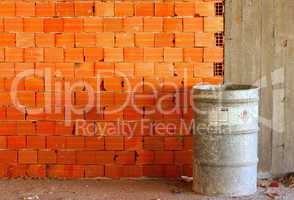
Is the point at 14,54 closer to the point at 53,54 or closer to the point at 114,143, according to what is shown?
the point at 53,54

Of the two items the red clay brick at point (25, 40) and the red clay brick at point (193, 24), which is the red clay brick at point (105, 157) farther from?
the red clay brick at point (193, 24)

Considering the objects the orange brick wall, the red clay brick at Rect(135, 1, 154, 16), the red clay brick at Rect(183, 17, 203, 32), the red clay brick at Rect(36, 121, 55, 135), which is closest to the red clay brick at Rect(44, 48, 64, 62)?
the orange brick wall

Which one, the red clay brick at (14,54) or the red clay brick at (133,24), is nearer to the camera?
the red clay brick at (133,24)

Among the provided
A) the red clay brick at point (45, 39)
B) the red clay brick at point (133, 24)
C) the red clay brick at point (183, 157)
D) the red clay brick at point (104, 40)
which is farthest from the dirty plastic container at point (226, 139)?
the red clay brick at point (45, 39)

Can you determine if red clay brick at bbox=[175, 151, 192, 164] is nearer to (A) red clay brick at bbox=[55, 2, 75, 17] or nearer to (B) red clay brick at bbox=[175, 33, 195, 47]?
(B) red clay brick at bbox=[175, 33, 195, 47]

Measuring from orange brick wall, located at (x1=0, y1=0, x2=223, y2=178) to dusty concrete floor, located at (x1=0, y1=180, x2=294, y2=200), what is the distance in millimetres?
174

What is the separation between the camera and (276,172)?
657 centimetres

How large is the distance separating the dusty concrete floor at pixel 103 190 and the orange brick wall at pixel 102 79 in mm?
174

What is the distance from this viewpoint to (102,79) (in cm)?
652

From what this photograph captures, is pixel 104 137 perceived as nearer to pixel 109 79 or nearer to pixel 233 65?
pixel 109 79

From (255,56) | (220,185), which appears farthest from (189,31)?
(220,185)

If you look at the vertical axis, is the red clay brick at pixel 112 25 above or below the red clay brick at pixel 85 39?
above

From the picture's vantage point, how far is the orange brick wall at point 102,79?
21.1 feet

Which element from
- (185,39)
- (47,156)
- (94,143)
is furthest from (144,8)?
(47,156)
